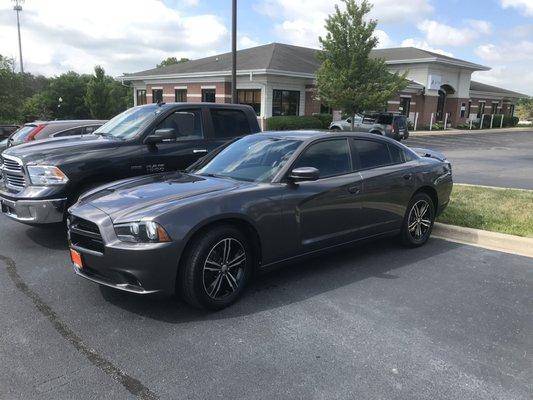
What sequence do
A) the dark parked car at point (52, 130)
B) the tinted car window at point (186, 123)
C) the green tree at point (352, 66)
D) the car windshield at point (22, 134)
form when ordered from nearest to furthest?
the tinted car window at point (186, 123)
the dark parked car at point (52, 130)
the car windshield at point (22, 134)
the green tree at point (352, 66)

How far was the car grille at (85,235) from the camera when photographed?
12.9 feet

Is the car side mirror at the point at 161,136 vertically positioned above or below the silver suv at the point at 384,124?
above

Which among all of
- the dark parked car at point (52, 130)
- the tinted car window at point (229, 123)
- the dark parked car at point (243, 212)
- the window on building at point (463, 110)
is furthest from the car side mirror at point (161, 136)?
the window on building at point (463, 110)

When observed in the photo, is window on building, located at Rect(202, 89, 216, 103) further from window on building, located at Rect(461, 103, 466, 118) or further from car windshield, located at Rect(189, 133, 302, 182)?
window on building, located at Rect(461, 103, 466, 118)

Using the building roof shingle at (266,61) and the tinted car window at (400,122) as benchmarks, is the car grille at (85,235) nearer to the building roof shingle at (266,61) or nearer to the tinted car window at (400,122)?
the tinted car window at (400,122)

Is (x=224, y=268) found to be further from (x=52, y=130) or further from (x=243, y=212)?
(x=52, y=130)

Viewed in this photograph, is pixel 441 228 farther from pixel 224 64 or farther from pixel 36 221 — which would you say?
pixel 224 64

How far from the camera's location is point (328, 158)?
514 cm

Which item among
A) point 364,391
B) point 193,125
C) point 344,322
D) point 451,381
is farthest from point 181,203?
point 193,125

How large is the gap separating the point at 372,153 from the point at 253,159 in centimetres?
153

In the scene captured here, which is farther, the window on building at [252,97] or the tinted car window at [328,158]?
the window on building at [252,97]

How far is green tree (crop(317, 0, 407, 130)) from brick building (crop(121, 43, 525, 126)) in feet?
9.99

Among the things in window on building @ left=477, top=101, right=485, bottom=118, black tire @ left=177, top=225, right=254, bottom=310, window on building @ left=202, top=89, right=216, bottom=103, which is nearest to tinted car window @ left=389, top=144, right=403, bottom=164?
black tire @ left=177, top=225, right=254, bottom=310

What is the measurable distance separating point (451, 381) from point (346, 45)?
24198mm
